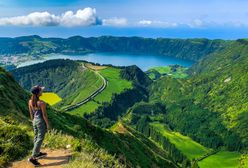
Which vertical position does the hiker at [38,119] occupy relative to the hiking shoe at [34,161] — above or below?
above

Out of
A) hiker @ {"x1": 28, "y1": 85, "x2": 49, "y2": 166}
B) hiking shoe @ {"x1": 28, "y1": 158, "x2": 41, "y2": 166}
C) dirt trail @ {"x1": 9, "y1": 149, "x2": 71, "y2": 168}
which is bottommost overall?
dirt trail @ {"x1": 9, "y1": 149, "x2": 71, "y2": 168}

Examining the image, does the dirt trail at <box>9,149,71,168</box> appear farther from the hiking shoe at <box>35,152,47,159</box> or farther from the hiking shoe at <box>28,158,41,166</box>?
the hiking shoe at <box>28,158,41,166</box>

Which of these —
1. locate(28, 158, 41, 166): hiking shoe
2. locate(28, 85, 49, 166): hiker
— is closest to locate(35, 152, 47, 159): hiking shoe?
locate(28, 85, 49, 166): hiker

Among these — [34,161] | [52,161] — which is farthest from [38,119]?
[52,161]

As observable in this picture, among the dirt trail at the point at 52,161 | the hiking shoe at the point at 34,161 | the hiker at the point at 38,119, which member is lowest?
the dirt trail at the point at 52,161

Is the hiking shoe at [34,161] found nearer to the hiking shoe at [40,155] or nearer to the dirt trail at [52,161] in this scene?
the dirt trail at [52,161]

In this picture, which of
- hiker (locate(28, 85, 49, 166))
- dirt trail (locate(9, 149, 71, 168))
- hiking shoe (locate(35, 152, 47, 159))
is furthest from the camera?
hiking shoe (locate(35, 152, 47, 159))

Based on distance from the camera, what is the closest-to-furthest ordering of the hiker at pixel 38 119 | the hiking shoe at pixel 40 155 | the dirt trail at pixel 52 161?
1. the hiker at pixel 38 119
2. the dirt trail at pixel 52 161
3. the hiking shoe at pixel 40 155

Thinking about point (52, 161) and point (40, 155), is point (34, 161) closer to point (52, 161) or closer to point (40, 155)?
point (40, 155)

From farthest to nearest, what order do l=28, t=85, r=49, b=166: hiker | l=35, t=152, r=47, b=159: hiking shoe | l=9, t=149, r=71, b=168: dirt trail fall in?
l=35, t=152, r=47, b=159: hiking shoe → l=9, t=149, r=71, b=168: dirt trail → l=28, t=85, r=49, b=166: hiker

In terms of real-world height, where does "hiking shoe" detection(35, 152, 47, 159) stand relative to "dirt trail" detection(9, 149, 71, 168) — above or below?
above

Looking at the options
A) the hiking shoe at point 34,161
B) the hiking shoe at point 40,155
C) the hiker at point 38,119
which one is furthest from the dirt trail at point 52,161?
the hiker at point 38,119

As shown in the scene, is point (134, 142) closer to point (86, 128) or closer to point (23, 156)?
point (86, 128)
